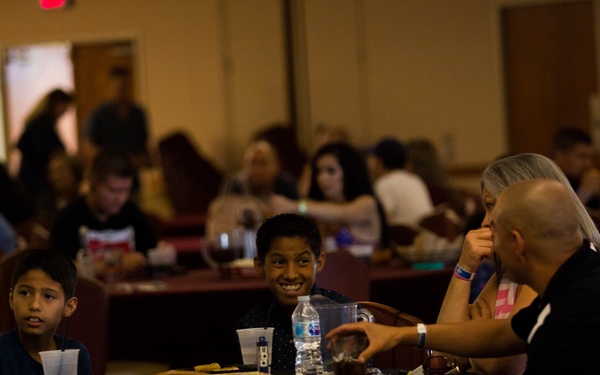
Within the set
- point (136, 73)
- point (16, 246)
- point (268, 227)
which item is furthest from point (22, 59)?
point (268, 227)

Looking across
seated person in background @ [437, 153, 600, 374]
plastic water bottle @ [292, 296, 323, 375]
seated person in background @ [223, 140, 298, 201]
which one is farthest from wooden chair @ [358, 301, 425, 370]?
seated person in background @ [223, 140, 298, 201]

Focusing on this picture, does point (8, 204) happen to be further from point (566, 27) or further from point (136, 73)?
point (566, 27)

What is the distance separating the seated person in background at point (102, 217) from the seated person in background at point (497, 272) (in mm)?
2566

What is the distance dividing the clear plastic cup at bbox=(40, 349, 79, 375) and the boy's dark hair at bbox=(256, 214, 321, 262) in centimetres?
71

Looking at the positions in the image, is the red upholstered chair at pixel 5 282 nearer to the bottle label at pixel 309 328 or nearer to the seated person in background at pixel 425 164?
the bottle label at pixel 309 328

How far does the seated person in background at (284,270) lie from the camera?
3230 millimetres

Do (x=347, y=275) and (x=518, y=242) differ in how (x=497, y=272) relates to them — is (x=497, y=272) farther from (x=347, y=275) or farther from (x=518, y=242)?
(x=347, y=275)

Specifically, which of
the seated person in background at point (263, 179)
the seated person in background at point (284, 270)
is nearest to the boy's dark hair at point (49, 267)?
the seated person in background at point (284, 270)

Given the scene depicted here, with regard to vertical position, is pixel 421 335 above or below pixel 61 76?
below

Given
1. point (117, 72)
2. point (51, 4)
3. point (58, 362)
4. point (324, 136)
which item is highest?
point (51, 4)

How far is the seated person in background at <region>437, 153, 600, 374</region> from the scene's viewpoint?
2.88m

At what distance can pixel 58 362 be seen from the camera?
9.11ft

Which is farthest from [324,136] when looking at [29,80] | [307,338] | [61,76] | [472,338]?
[472,338]

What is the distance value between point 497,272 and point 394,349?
1.30ft
